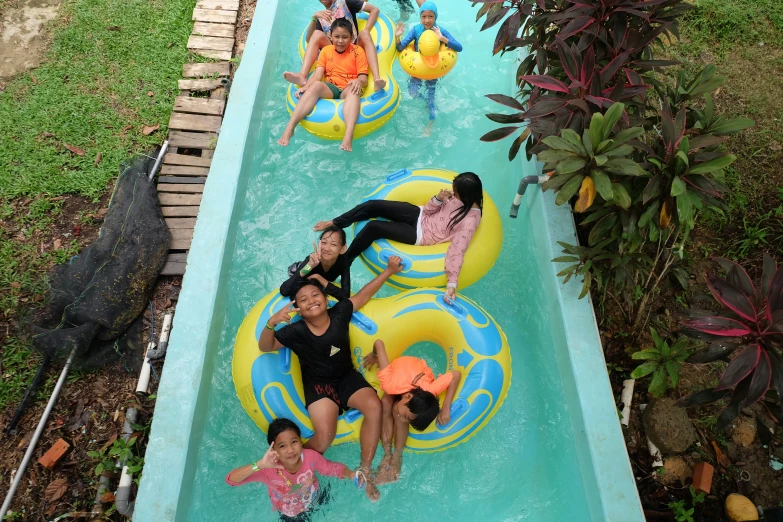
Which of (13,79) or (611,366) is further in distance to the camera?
(13,79)

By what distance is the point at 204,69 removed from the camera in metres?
5.29

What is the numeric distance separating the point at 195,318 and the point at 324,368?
38.1 inches

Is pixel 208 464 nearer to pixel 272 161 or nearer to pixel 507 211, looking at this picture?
pixel 272 161

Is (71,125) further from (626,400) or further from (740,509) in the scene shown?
(740,509)

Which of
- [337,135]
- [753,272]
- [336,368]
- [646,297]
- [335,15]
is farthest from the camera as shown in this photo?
[335,15]

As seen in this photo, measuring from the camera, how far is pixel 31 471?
11.2ft

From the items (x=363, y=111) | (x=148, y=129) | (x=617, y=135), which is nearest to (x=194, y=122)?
(x=148, y=129)

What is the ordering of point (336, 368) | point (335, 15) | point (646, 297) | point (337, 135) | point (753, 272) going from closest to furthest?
point (336, 368) < point (646, 297) < point (753, 272) < point (337, 135) < point (335, 15)

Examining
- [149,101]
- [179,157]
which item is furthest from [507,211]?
[149,101]

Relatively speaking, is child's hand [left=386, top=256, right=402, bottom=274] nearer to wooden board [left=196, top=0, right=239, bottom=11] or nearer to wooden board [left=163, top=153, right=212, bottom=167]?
wooden board [left=163, top=153, right=212, bottom=167]

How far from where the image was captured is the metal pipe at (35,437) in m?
3.27

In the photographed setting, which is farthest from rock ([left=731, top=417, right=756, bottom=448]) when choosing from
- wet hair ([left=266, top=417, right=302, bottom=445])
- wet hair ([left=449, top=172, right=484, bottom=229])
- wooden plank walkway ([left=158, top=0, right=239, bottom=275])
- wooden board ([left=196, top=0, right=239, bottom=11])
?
wooden board ([left=196, top=0, right=239, bottom=11])

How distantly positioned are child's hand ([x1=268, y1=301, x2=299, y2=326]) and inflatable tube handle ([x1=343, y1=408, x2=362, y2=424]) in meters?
0.65

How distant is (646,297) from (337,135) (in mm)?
→ 2580
